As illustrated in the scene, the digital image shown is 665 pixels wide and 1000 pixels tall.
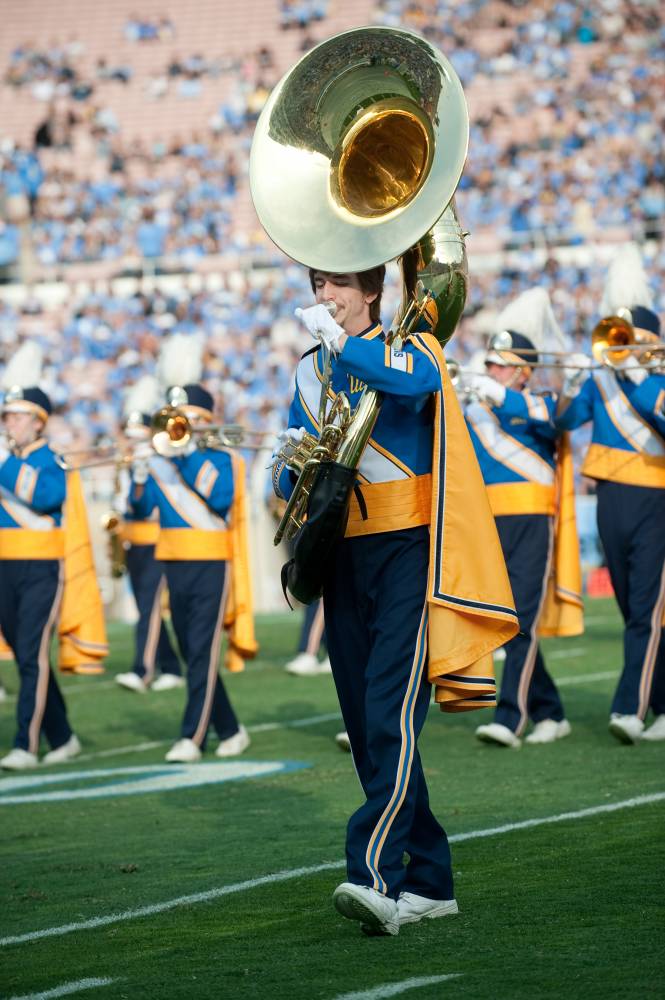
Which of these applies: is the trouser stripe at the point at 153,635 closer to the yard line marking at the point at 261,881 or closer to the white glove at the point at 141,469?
the white glove at the point at 141,469

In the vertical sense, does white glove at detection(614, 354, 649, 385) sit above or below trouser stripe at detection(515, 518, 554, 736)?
above

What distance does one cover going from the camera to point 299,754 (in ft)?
27.5

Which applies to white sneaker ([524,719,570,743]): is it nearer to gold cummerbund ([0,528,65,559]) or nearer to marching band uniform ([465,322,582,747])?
marching band uniform ([465,322,582,747])

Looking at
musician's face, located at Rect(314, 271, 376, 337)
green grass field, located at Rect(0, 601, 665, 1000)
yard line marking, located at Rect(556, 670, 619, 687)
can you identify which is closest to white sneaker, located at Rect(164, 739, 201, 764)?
green grass field, located at Rect(0, 601, 665, 1000)

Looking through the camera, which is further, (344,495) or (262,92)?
(262,92)

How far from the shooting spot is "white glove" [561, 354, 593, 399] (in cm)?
820

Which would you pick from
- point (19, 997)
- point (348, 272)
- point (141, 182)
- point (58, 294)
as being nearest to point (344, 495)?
point (348, 272)

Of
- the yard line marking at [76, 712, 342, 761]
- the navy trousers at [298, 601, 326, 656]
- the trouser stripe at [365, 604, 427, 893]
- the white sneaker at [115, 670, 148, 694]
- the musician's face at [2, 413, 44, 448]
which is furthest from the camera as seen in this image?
the navy trousers at [298, 601, 326, 656]

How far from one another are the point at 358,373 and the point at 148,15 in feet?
106

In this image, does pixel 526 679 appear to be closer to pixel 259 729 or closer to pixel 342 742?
pixel 342 742

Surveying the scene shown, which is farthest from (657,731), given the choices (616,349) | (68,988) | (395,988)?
(68,988)

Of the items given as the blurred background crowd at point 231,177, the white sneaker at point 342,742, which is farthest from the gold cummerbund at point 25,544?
the blurred background crowd at point 231,177

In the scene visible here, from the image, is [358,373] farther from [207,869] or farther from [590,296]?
[590,296]

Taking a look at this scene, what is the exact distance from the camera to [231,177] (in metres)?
29.3
